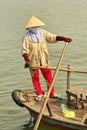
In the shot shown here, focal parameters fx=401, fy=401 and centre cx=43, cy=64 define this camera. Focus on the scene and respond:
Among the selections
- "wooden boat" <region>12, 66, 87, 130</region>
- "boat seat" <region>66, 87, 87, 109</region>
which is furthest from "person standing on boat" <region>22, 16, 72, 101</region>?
"boat seat" <region>66, 87, 87, 109</region>

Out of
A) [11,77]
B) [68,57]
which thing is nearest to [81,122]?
[11,77]

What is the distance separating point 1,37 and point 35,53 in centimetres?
1170

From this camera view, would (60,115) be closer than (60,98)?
Yes

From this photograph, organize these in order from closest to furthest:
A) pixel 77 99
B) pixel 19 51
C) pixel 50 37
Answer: pixel 77 99 → pixel 50 37 → pixel 19 51

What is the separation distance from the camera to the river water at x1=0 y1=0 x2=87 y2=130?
9.88 metres

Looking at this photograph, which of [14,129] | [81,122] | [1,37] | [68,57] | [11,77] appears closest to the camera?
[81,122]

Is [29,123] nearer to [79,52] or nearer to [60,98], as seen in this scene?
[60,98]

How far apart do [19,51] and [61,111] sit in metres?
8.76

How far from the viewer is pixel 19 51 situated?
1642cm

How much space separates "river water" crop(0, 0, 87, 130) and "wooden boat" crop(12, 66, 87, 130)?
55 cm

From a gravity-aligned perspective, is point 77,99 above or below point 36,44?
below

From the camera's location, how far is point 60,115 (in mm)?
7617

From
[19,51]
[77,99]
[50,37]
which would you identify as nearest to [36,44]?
[50,37]

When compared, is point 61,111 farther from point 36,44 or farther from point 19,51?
point 19,51
